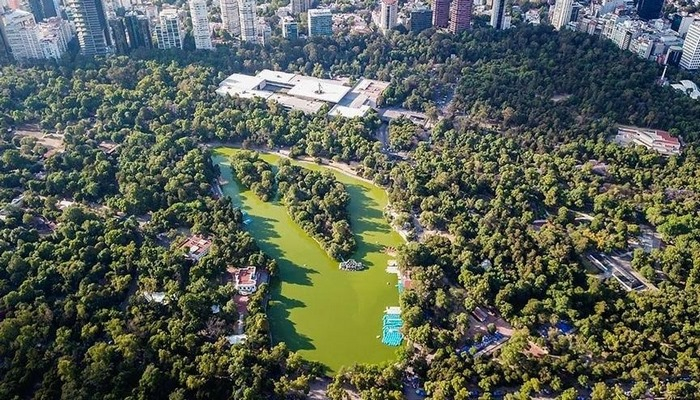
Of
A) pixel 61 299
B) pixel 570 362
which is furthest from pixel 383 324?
pixel 61 299

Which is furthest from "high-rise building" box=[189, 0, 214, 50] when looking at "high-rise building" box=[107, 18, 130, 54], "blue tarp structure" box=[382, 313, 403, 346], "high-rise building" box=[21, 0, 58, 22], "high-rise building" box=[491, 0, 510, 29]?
"blue tarp structure" box=[382, 313, 403, 346]

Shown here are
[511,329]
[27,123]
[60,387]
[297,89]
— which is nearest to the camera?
[60,387]

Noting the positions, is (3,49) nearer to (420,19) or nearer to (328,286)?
(420,19)

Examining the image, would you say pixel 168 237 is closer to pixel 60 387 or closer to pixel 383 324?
pixel 60 387

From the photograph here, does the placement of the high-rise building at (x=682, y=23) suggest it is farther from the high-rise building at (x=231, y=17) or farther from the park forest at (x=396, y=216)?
the high-rise building at (x=231, y=17)

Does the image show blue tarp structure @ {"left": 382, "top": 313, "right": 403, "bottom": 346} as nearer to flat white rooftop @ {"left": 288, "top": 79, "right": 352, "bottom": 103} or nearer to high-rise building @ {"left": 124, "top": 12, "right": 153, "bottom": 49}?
flat white rooftop @ {"left": 288, "top": 79, "right": 352, "bottom": 103}
